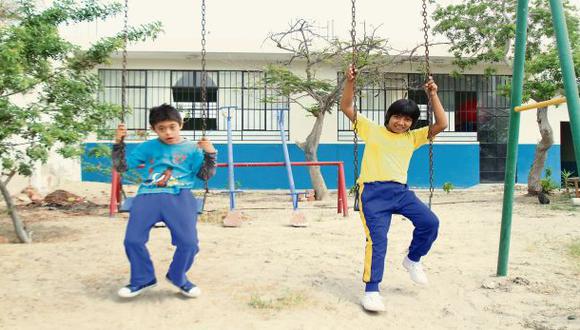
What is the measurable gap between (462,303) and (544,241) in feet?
8.92

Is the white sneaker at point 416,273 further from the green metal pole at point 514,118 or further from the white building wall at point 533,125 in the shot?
the white building wall at point 533,125

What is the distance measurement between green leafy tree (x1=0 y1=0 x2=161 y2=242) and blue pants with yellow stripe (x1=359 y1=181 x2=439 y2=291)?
305 centimetres

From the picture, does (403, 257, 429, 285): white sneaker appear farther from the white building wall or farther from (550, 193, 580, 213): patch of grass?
the white building wall

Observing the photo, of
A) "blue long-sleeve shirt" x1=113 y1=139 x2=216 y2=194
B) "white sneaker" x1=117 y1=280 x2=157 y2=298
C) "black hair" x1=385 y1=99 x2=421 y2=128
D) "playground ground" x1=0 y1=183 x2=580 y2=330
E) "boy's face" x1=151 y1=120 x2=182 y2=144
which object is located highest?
"black hair" x1=385 y1=99 x2=421 y2=128

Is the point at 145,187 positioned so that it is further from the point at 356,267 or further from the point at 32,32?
the point at 32,32

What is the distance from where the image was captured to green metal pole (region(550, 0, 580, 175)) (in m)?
3.15

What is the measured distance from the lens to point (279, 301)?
3.41m

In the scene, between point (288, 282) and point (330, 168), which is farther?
point (330, 168)

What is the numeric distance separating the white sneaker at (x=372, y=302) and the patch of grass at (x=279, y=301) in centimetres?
37

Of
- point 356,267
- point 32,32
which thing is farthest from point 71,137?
point 356,267

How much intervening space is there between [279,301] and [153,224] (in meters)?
0.88

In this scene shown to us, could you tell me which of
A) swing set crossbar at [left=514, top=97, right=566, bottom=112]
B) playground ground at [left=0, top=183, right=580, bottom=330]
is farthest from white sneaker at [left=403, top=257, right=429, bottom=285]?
swing set crossbar at [left=514, top=97, right=566, bottom=112]

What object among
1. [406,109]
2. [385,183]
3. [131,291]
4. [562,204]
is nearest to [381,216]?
[385,183]

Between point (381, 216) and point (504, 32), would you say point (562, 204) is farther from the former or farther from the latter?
point (381, 216)
